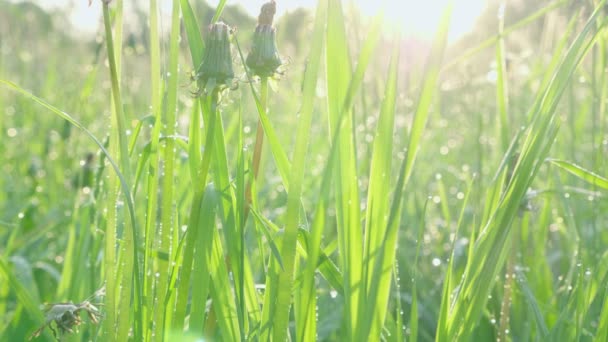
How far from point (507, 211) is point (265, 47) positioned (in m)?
0.31

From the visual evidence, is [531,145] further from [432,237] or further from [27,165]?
[27,165]

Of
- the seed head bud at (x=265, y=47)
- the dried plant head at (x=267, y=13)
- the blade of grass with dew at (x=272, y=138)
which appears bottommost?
the blade of grass with dew at (x=272, y=138)

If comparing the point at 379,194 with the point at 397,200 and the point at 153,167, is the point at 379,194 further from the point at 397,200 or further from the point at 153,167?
the point at 153,167

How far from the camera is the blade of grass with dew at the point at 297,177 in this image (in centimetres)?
61

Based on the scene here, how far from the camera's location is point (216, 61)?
0.68 meters

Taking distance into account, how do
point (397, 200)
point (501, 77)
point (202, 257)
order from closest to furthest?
point (397, 200), point (202, 257), point (501, 77)

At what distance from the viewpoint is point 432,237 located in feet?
5.80

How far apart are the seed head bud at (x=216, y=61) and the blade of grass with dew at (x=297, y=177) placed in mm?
105

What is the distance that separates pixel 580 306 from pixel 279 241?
15.5 inches

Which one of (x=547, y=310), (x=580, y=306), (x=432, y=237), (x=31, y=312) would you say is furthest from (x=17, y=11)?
(x=580, y=306)

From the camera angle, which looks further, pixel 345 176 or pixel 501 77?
pixel 501 77

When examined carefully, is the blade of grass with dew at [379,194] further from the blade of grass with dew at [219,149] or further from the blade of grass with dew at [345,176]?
the blade of grass with dew at [219,149]

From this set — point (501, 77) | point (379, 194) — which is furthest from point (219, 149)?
point (501, 77)

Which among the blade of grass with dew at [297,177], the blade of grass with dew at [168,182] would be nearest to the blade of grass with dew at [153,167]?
the blade of grass with dew at [168,182]
